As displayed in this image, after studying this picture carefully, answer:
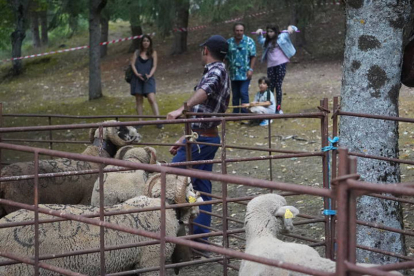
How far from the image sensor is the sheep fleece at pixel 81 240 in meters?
4.96

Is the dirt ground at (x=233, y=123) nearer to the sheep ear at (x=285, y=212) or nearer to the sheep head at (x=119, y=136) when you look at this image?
the sheep head at (x=119, y=136)

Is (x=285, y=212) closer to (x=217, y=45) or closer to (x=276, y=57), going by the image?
(x=217, y=45)

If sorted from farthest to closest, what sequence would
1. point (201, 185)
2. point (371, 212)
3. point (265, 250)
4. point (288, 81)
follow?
point (288, 81)
point (201, 185)
point (371, 212)
point (265, 250)

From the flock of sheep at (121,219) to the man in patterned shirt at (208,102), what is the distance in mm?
517

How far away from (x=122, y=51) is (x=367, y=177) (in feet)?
76.0

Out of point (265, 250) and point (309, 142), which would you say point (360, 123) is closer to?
point (265, 250)

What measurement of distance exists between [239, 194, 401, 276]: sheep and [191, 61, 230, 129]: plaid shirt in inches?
95.8

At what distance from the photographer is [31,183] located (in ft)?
22.9

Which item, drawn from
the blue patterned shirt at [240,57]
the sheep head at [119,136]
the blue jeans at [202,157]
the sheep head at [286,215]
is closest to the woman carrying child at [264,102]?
the blue patterned shirt at [240,57]

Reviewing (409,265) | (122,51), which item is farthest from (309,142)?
(122,51)

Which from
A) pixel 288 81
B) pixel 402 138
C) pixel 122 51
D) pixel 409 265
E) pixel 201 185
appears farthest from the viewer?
pixel 122 51

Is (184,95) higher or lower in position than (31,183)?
higher

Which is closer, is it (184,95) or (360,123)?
(360,123)

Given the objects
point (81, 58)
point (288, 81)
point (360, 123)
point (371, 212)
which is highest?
point (81, 58)
